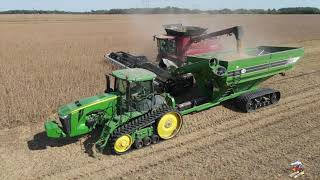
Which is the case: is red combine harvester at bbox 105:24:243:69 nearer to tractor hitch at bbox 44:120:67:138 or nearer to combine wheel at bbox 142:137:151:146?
combine wheel at bbox 142:137:151:146

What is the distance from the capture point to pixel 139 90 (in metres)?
8.94

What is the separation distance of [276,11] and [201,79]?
77986mm

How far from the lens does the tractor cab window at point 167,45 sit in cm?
1497

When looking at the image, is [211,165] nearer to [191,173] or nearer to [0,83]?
[191,173]

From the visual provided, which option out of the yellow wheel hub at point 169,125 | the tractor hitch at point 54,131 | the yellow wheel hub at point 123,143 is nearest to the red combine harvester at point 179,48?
the yellow wheel hub at point 169,125

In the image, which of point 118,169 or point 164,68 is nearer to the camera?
point 118,169

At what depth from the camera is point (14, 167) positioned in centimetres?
823

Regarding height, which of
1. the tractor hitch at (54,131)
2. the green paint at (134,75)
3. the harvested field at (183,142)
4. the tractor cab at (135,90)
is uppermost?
the green paint at (134,75)

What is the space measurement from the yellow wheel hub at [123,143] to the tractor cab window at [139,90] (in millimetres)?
949

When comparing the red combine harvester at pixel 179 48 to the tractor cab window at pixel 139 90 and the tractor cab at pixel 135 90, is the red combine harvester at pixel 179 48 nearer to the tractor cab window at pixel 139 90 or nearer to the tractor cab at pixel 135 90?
the tractor cab at pixel 135 90

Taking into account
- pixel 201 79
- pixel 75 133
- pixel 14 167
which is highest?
pixel 201 79

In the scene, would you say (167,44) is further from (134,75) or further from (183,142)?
(183,142)

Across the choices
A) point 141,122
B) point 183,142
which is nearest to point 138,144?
point 141,122

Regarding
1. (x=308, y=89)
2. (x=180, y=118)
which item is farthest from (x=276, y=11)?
(x=180, y=118)
